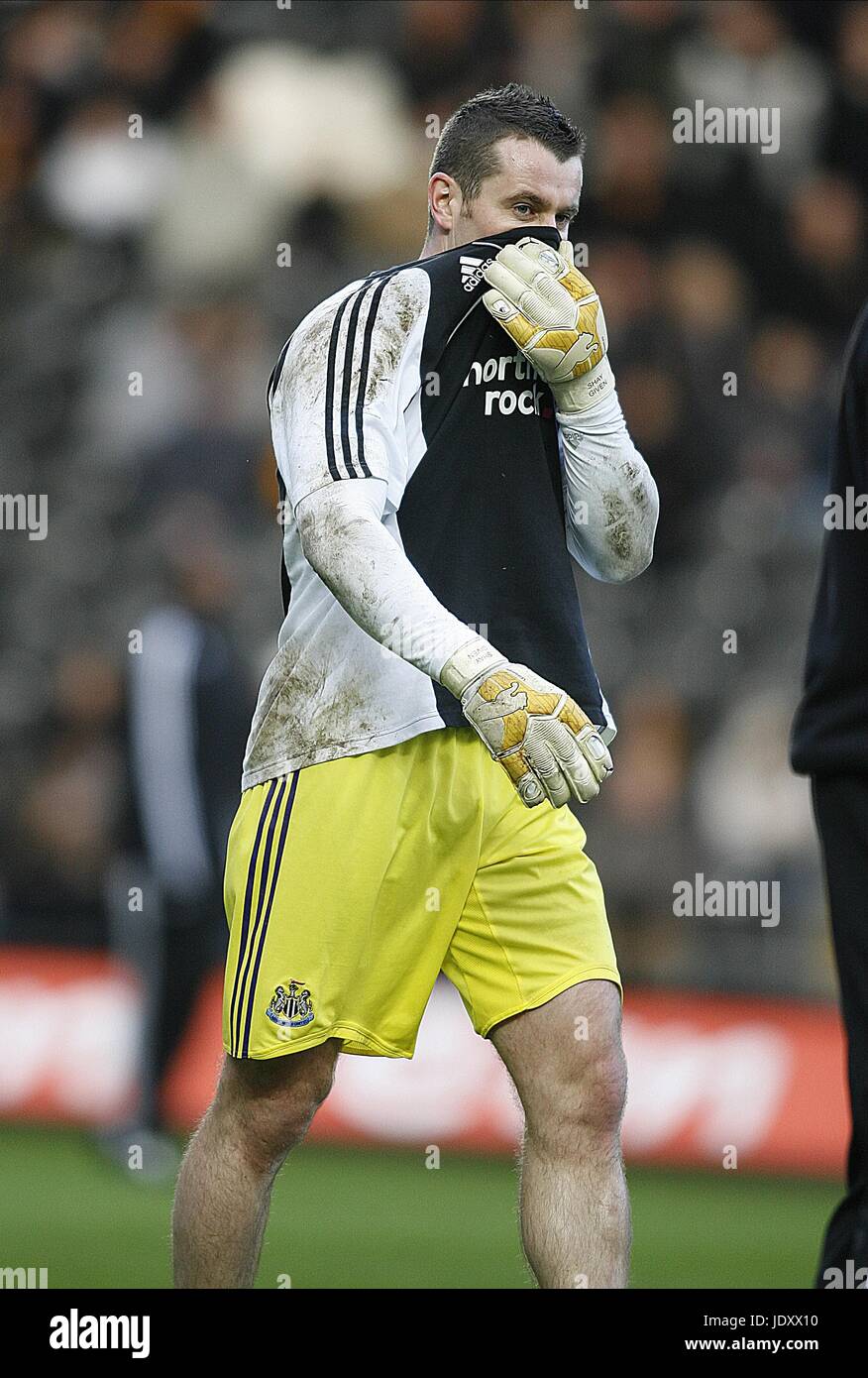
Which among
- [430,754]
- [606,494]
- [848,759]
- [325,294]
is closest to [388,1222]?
[430,754]

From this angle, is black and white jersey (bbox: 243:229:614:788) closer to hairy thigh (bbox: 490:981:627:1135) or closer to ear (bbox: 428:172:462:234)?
ear (bbox: 428:172:462:234)

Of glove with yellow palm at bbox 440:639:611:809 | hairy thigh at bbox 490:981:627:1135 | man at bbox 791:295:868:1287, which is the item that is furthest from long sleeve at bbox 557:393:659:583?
hairy thigh at bbox 490:981:627:1135

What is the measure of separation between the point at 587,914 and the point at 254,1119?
63 centimetres

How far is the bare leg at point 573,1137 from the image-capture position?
9.99 feet

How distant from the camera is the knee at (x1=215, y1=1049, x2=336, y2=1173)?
3203 mm

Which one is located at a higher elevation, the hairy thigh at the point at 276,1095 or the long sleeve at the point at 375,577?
the long sleeve at the point at 375,577

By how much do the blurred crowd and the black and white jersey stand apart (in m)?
4.51

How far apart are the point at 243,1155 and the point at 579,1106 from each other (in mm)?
560

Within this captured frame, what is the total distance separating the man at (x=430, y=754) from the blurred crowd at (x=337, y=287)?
453 centimetres

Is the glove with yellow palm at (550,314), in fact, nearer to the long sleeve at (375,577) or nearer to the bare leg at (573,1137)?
the long sleeve at (375,577)

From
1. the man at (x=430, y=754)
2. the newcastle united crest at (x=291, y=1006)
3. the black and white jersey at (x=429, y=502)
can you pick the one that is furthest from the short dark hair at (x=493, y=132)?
the newcastle united crest at (x=291, y=1006)

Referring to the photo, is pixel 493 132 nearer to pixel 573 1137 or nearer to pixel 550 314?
pixel 550 314
